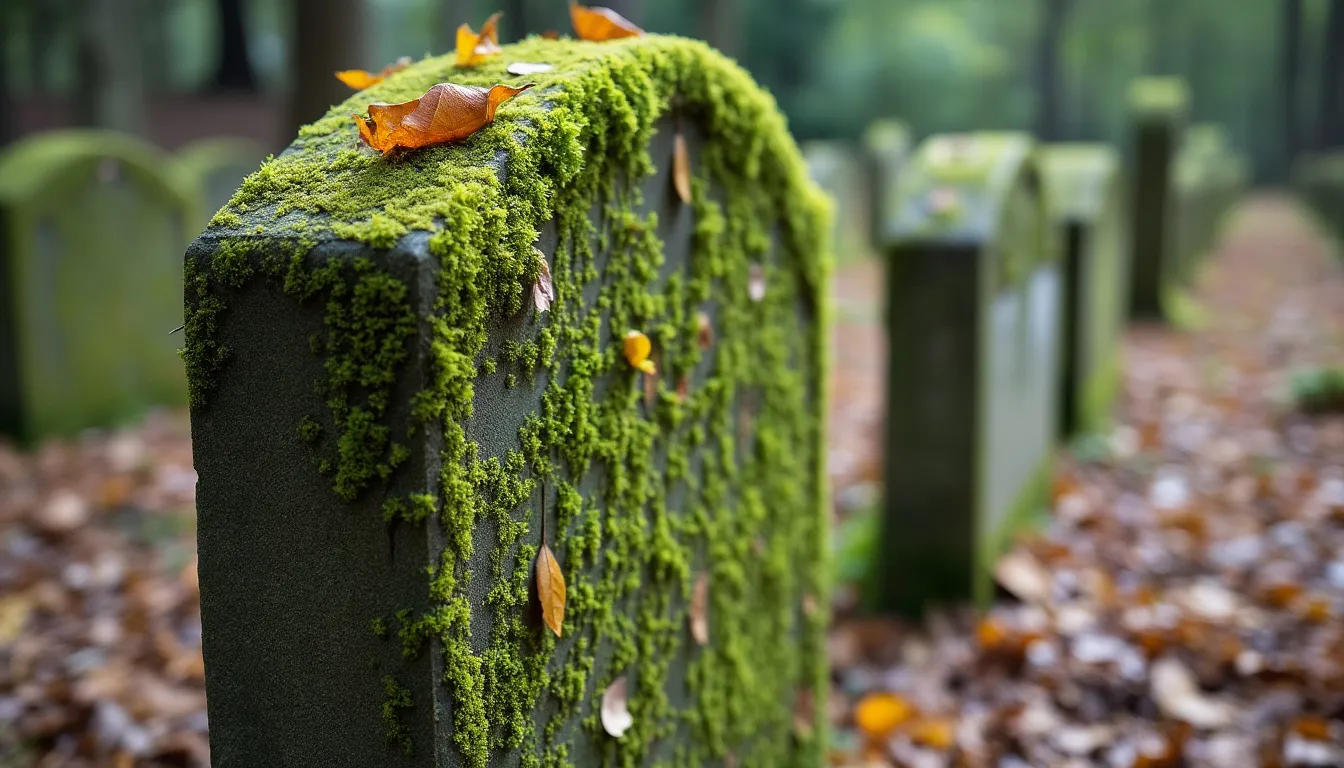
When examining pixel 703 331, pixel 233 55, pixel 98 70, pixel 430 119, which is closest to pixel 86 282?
pixel 703 331

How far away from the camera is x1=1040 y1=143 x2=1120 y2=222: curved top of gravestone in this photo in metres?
6.11

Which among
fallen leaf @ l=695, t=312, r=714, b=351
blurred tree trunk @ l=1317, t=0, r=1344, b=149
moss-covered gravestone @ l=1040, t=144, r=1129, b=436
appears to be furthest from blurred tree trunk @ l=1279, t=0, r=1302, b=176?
fallen leaf @ l=695, t=312, r=714, b=351

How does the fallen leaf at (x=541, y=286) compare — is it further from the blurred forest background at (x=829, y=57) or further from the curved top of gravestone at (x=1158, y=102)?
the curved top of gravestone at (x=1158, y=102)

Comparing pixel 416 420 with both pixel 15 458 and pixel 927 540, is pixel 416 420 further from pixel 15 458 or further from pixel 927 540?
pixel 15 458

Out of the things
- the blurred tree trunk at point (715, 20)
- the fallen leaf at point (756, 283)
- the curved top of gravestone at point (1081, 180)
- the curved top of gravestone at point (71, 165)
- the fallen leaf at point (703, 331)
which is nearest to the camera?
the fallen leaf at point (703, 331)

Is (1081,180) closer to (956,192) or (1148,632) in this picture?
(956,192)

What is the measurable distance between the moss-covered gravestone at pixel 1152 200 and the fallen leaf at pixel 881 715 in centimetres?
855

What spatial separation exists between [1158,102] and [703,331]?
34.0 ft

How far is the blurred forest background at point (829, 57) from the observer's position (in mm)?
12242

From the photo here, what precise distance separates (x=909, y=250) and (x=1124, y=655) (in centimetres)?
163

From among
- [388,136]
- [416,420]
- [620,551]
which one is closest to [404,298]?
[416,420]

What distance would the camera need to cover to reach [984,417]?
158 inches

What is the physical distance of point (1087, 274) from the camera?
600 centimetres

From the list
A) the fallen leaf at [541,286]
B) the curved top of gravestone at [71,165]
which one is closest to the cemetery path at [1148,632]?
the fallen leaf at [541,286]
